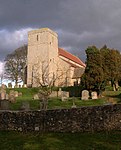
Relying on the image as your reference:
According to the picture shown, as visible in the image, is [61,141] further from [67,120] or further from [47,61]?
[47,61]

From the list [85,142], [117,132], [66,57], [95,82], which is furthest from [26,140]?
[66,57]

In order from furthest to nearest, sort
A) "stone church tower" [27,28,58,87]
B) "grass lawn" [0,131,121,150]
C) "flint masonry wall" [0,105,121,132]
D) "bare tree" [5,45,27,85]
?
"stone church tower" [27,28,58,87] < "bare tree" [5,45,27,85] < "flint masonry wall" [0,105,121,132] < "grass lawn" [0,131,121,150]

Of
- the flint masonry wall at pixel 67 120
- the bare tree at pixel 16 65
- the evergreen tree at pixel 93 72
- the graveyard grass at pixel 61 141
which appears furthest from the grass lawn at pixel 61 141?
the bare tree at pixel 16 65

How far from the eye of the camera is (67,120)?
486 inches

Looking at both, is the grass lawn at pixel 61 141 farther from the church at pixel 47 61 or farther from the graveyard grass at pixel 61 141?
the church at pixel 47 61

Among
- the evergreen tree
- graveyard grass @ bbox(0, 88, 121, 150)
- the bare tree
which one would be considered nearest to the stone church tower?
the bare tree

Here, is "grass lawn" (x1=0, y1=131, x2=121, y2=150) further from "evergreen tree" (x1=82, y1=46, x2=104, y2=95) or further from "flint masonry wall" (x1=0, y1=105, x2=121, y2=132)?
"evergreen tree" (x1=82, y1=46, x2=104, y2=95)

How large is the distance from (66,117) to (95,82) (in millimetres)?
24645

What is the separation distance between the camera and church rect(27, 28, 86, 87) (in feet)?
199

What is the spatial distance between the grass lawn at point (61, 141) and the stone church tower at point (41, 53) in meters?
47.3

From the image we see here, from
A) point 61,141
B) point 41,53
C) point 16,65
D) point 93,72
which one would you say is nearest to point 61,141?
point 61,141

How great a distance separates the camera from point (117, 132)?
11.5 m

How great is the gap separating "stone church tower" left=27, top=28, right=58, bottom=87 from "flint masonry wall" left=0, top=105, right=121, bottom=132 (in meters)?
46.2

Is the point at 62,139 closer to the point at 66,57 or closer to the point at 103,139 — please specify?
the point at 103,139
